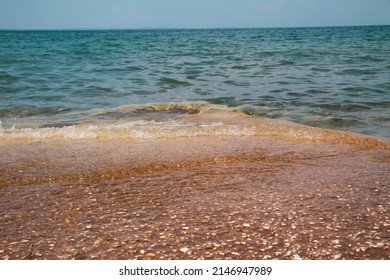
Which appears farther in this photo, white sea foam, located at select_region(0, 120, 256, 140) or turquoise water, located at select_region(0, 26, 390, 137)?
turquoise water, located at select_region(0, 26, 390, 137)

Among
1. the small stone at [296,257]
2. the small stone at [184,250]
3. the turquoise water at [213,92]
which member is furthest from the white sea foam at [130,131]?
the small stone at [296,257]

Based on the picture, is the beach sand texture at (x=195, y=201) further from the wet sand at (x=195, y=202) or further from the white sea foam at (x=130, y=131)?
the white sea foam at (x=130, y=131)

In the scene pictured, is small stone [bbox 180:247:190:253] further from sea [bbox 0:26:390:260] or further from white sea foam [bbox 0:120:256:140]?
white sea foam [bbox 0:120:256:140]

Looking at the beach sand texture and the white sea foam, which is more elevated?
the white sea foam

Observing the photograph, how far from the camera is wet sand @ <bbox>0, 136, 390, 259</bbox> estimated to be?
7.68 feet

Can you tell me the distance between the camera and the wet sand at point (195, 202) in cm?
234

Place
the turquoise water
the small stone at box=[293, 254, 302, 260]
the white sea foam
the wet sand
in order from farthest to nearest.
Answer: the turquoise water < the white sea foam < the wet sand < the small stone at box=[293, 254, 302, 260]

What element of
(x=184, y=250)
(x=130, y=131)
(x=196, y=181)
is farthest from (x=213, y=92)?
(x=184, y=250)

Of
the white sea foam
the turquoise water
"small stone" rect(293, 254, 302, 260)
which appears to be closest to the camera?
"small stone" rect(293, 254, 302, 260)

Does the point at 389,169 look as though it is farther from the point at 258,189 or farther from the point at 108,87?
the point at 108,87

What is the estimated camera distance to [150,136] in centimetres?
545

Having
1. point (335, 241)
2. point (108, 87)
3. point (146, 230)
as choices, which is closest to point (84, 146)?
point (146, 230)

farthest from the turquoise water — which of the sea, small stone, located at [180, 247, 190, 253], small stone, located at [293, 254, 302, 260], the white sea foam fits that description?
small stone, located at [180, 247, 190, 253]
